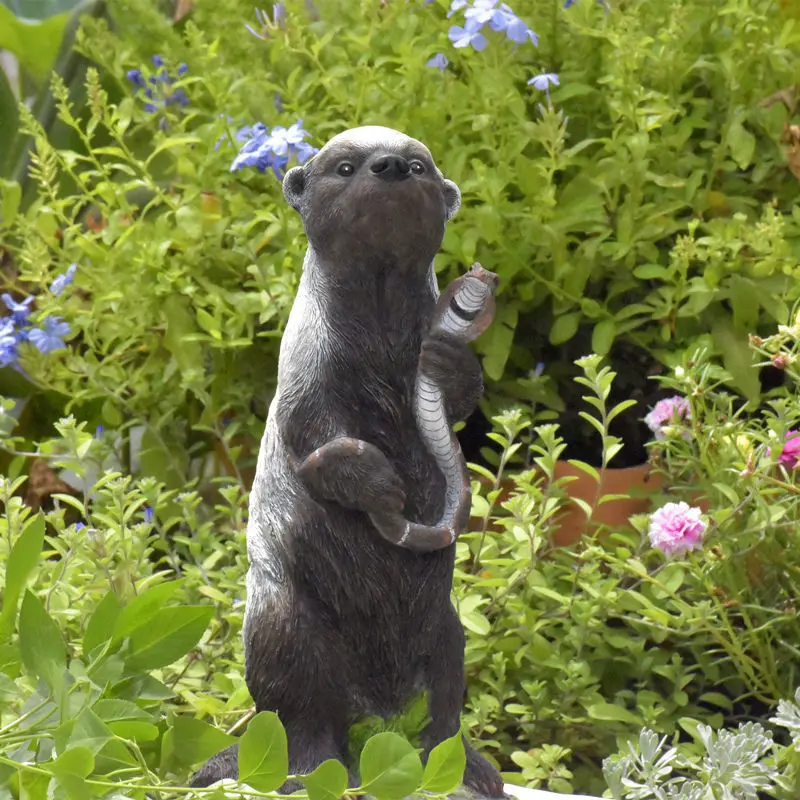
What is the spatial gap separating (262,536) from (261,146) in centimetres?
89

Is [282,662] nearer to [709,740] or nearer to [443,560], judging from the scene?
[443,560]

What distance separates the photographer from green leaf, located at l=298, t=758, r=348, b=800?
95 cm

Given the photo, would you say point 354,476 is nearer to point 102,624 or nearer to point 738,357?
point 102,624

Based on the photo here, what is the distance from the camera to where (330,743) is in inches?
52.0

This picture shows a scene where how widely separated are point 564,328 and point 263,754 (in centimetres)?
136

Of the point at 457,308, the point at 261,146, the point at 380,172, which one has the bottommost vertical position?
the point at 457,308

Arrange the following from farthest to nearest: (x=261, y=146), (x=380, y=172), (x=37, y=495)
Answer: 1. (x=37, y=495)
2. (x=261, y=146)
3. (x=380, y=172)

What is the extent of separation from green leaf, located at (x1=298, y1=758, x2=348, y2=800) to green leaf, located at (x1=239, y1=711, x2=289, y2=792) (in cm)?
3

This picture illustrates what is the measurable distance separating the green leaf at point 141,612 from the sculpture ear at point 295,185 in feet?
1.43

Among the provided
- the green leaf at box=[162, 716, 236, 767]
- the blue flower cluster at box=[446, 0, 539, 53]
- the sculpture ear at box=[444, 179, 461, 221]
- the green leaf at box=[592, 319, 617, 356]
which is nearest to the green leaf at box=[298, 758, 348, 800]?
the green leaf at box=[162, 716, 236, 767]

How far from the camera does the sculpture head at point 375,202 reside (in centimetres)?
124

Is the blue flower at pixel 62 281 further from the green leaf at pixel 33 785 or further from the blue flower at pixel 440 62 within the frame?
the green leaf at pixel 33 785

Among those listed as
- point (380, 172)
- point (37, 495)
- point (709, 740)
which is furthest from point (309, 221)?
point (37, 495)

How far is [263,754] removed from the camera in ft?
3.17
